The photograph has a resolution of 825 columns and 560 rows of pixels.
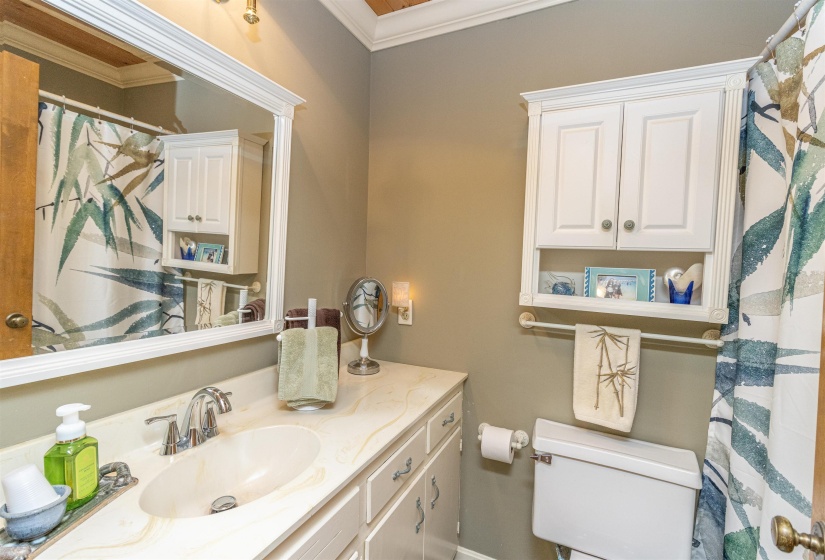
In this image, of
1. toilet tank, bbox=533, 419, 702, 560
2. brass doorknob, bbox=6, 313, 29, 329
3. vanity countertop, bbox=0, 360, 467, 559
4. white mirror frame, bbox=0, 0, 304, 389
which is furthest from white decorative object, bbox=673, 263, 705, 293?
brass doorknob, bbox=6, 313, 29, 329

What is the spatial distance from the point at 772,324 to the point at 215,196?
1.70m

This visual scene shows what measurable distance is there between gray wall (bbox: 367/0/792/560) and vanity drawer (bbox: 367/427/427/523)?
1.61 ft

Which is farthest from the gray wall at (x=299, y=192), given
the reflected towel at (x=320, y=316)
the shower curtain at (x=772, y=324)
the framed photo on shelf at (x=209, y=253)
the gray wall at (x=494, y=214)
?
the shower curtain at (x=772, y=324)

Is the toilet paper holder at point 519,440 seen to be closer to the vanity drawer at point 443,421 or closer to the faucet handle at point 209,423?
the vanity drawer at point 443,421

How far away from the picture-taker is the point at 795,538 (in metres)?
0.59

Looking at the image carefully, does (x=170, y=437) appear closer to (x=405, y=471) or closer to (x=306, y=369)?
(x=306, y=369)

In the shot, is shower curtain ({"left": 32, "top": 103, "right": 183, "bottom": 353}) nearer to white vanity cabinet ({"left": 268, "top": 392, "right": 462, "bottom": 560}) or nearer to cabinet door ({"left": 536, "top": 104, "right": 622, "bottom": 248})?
white vanity cabinet ({"left": 268, "top": 392, "right": 462, "bottom": 560})

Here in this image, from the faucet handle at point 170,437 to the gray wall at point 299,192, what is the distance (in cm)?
7

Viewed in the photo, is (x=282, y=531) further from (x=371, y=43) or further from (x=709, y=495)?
(x=371, y=43)

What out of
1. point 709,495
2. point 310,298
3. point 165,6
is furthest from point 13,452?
point 709,495

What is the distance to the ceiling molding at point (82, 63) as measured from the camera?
72cm

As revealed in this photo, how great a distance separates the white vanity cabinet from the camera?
800mm

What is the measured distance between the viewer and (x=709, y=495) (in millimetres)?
1268

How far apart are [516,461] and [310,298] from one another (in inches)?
44.6
